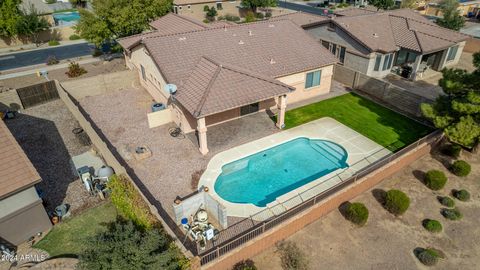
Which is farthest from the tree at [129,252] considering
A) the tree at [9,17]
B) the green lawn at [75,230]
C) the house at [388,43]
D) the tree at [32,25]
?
the tree at [32,25]

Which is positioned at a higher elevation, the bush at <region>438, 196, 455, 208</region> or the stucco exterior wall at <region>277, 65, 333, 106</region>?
the stucco exterior wall at <region>277, 65, 333, 106</region>

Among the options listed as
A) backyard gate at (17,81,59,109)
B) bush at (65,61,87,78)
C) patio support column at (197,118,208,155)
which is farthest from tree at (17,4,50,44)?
patio support column at (197,118,208,155)

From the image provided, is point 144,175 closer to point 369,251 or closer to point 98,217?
point 98,217

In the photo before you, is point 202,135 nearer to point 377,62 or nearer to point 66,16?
point 377,62

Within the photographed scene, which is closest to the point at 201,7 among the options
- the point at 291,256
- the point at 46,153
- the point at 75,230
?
the point at 46,153

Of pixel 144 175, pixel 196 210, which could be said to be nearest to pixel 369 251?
pixel 196 210

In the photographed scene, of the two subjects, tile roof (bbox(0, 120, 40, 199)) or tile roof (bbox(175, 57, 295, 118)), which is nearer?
tile roof (bbox(0, 120, 40, 199))

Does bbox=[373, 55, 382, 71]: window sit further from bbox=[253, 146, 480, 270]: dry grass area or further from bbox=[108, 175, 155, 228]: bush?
bbox=[108, 175, 155, 228]: bush
